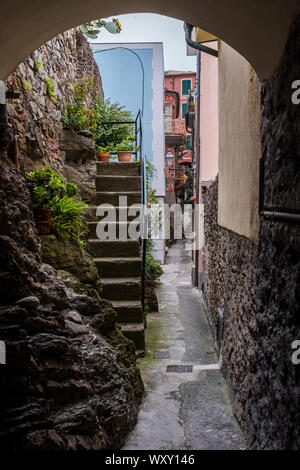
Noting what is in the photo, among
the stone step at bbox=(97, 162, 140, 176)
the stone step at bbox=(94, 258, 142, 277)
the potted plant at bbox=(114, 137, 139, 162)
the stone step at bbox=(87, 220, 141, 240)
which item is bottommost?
the stone step at bbox=(94, 258, 142, 277)

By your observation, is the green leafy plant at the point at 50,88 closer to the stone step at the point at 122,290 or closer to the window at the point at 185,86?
the stone step at the point at 122,290

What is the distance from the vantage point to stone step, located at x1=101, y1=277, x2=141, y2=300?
5.11 m

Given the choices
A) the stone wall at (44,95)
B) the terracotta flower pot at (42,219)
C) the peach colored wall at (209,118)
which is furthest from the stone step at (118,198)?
the peach colored wall at (209,118)

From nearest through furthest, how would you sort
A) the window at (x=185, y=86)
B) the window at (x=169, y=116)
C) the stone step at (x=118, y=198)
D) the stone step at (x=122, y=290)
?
the stone step at (x=122, y=290)
the stone step at (x=118, y=198)
the window at (x=169, y=116)
the window at (x=185, y=86)

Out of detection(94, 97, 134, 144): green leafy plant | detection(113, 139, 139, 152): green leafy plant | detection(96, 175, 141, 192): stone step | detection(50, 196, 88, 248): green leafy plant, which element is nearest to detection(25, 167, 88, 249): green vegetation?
detection(50, 196, 88, 248): green leafy plant

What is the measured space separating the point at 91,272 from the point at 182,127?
64.2ft

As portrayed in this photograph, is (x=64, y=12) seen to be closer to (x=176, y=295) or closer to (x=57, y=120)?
(x=57, y=120)

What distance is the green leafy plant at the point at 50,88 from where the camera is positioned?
493 cm

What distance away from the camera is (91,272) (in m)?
3.99

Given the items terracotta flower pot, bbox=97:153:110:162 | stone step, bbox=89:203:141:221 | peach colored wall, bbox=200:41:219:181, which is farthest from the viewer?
peach colored wall, bbox=200:41:219:181

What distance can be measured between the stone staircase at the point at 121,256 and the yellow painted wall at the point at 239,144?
58.9 inches

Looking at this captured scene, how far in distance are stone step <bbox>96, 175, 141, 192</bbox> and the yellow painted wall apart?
2.20m

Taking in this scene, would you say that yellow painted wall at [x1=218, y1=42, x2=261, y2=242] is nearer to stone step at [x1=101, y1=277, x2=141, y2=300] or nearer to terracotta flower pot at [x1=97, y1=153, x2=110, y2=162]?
stone step at [x1=101, y1=277, x2=141, y2=300]
